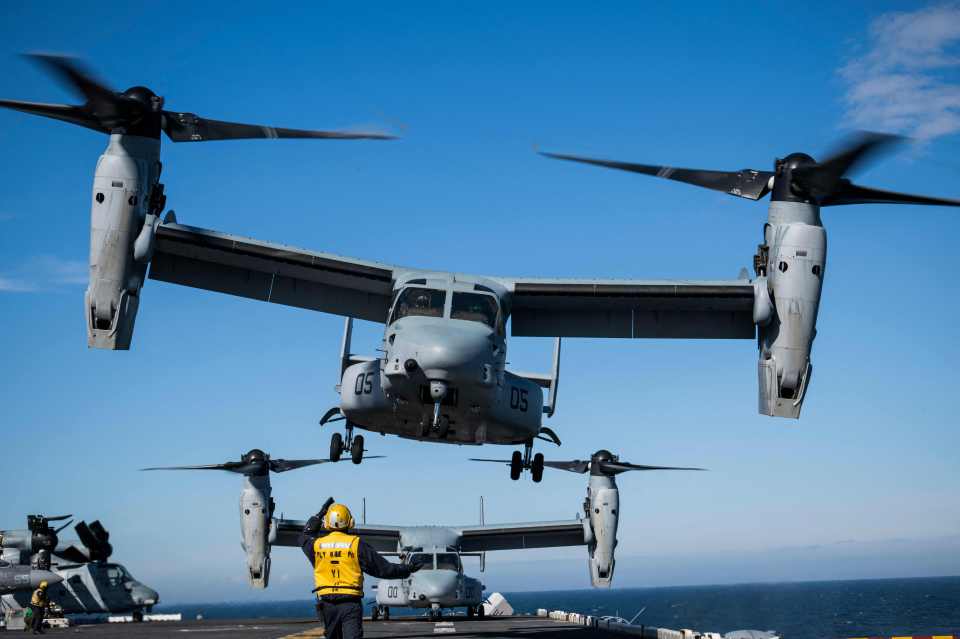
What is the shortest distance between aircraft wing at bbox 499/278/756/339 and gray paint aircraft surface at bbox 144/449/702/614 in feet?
35.3

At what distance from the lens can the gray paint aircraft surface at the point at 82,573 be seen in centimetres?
4244

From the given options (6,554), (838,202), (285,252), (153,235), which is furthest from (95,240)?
(6,554)

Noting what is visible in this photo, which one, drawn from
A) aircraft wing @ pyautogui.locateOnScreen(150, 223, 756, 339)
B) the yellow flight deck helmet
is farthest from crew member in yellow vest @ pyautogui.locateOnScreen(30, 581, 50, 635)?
the yellow flight deck helmet

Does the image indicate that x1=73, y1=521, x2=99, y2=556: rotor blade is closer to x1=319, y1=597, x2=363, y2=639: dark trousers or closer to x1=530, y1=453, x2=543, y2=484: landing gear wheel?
x1=530, y1=453, x2=543, y2=484: landing gear wheel

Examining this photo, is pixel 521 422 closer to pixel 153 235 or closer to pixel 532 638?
pixel 532 638

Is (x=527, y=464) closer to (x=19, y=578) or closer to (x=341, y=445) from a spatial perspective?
(x=341, y=445)

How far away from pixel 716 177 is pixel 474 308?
5.33 m

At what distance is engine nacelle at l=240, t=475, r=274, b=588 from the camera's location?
34.2 m

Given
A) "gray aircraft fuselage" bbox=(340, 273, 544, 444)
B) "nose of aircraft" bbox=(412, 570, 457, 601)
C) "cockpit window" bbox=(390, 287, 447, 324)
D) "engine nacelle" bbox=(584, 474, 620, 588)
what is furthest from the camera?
"nose of aircraft" bbox=(412, 570, 457, 601)

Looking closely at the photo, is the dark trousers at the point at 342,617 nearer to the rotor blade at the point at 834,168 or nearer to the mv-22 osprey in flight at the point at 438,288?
the mv-22 osprey in flight at the point at 438,288

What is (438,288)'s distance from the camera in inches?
704

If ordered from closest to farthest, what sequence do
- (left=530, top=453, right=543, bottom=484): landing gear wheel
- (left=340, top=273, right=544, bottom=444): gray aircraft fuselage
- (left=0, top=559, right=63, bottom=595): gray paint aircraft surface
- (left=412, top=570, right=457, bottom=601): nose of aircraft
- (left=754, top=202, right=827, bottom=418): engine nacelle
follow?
(left=340, top=273, right=544, bottom=444): gray aircraft fuselage < (left=754, top=202, right=827, bottom=418): engine nacelle < (left=530, top=453, right=543, bottom=484): landing gear wheel < (left=0, top=559, right=63, bottom=595): gray paint aircraft surface < (left=412, top=570, right=457, bottom=601): nose of aircraft

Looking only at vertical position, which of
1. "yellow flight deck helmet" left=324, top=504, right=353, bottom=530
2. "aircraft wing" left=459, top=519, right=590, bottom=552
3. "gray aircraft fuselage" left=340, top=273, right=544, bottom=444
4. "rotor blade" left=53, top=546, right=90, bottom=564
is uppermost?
"gray aircraft fuselage" left=340, top=273, right=544, bottom=444

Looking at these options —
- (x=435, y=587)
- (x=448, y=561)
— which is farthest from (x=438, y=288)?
(x=448, y=561)
